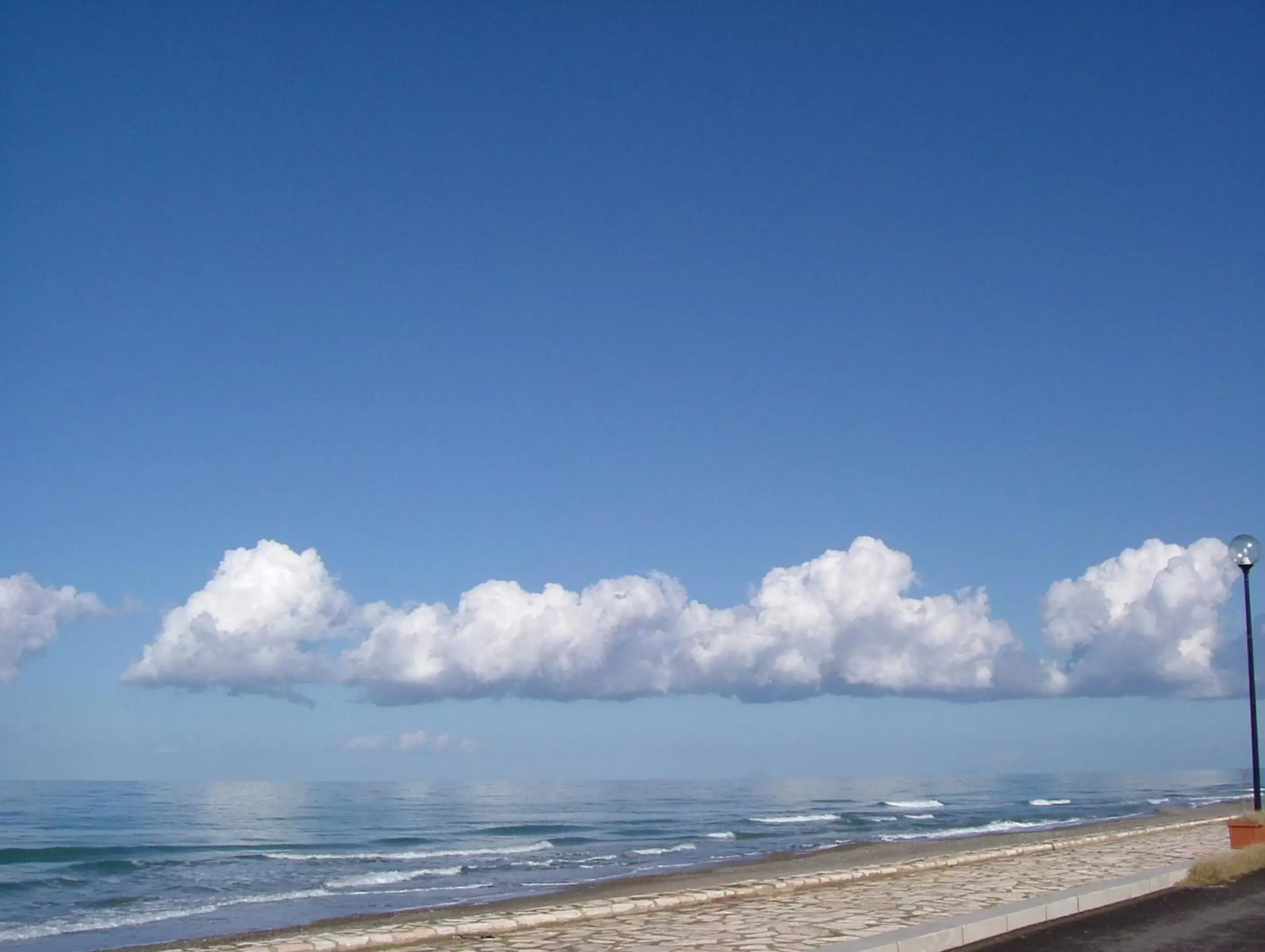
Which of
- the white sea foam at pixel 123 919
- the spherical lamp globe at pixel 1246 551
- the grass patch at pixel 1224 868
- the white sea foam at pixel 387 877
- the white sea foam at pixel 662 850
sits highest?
the spherical lamp globe at pixel 1246 551

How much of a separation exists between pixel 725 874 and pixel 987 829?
1856 centimetres

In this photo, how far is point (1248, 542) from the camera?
16734 mm

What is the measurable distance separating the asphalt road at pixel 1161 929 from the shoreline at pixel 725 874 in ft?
12.1

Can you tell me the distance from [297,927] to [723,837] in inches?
890

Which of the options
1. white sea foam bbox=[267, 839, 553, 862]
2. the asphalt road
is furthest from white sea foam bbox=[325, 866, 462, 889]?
the asphalt road

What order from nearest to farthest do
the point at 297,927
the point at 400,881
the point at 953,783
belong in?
the point at 297,927 < the point at 400,881 < the point at 953,783

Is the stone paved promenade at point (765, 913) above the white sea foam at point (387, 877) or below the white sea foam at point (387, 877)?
above

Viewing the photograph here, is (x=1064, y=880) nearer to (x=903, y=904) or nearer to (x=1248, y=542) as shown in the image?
(x=903, y=904)

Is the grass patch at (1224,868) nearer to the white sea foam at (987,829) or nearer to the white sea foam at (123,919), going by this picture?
the white sea foam at (123,919)

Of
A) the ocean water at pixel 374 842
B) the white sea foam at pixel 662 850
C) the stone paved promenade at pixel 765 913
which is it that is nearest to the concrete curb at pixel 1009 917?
the stone paved promenade at pixel 765 913

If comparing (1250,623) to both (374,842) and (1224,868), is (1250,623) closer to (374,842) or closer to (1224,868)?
(1224,868)

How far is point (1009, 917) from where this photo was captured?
912 cm

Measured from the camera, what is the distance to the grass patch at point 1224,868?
1166 centimetres

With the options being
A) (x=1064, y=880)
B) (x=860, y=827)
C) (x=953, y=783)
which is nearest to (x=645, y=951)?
(x=1064, y=880)
